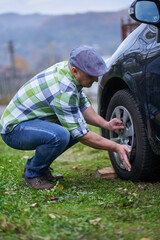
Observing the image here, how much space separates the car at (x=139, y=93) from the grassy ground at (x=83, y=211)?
22cm

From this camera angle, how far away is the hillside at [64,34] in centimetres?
9231

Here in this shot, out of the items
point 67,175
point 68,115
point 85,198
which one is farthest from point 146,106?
point 67,175

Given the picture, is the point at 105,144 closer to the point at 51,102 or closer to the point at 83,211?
the point at 51,102

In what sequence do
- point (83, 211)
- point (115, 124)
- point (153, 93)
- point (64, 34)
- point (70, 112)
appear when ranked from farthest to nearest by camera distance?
point (64, 34), point (115, 124), point (70, 112), point (153, 93), point (83, 211)

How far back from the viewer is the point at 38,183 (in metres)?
3.45

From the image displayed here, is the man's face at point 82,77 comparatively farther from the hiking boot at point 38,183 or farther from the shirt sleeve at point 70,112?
the hiking boot at point 38,183

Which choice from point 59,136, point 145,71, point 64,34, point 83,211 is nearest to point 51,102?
point 59,136

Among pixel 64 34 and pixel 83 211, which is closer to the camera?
pixel 83 211

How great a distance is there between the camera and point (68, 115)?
3053mm

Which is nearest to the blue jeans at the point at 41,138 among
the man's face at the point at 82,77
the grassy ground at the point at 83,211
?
the grassy ground at the point at 83,211

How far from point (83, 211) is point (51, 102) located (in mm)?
1004

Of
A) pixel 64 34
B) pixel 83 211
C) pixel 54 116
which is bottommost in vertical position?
→ pixel 64 34

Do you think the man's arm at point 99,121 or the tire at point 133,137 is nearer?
the tire at point 133,137

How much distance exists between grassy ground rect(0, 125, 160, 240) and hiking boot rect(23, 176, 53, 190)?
0.28ft
